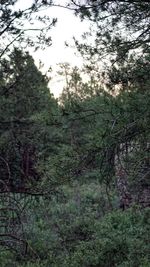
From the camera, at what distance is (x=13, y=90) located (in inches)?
352

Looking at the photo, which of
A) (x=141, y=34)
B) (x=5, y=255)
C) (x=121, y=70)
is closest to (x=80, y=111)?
(x=121, y=70)

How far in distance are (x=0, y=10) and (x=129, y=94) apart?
2.78 m

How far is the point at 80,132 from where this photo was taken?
679cm

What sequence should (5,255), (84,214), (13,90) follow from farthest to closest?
1. (84,214)
2. (5,255)
3. (13,90)

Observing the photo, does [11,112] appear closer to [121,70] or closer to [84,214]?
[121,70]

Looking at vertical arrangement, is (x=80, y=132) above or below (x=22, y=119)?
below

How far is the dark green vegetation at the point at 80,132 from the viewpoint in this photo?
698 cm

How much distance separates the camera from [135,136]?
7.10m

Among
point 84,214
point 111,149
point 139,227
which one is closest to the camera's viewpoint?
point 111,149

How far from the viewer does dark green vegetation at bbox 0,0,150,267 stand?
275 inches

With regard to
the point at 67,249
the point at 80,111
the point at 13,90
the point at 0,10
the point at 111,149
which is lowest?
the point at 67,249

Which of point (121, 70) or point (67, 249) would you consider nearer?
point (121, 70)

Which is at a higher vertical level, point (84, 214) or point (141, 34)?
point (141, 34)

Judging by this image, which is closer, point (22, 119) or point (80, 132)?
point (80, 132)
